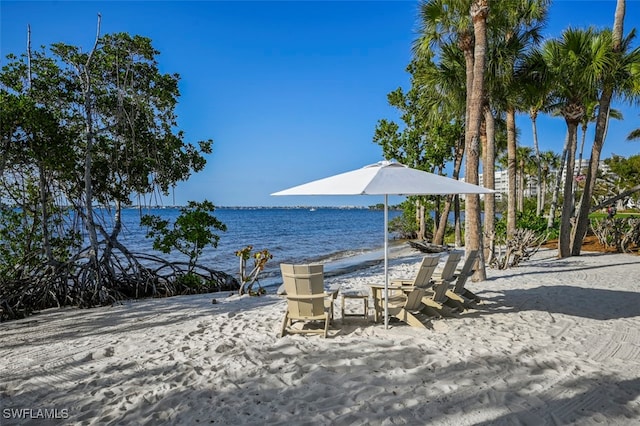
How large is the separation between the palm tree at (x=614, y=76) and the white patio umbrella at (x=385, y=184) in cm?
1014

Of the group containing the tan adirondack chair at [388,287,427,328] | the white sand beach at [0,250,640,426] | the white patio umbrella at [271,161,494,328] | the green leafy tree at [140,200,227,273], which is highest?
the white patio umbrella at [271,161,494,328]

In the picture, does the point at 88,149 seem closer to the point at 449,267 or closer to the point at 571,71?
the point at 449,267

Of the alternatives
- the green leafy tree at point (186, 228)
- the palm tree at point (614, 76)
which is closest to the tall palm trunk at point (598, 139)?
the palm tree at point (614, 76)

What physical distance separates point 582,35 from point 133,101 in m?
13.4

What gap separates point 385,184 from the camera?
485cm

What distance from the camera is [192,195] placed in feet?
37.6

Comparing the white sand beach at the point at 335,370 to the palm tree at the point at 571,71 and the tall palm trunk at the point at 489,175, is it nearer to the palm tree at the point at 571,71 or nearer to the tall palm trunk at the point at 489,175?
the tall palm trunk at the point at 489,175

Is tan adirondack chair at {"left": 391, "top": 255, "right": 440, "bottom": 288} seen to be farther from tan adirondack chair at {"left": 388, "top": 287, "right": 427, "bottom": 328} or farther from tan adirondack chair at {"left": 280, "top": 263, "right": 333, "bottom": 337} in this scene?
tan adirondack chair at {"left": 280, "top": 263, "right": 333, "bottom": 337}

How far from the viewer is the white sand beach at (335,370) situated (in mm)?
3238

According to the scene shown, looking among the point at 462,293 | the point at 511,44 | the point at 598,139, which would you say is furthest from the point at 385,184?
the point at 598,139

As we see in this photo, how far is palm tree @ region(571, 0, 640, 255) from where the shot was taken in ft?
40.0

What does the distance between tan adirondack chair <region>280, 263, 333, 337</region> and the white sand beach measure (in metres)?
0.26

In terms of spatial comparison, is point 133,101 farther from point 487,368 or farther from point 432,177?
point 487,368

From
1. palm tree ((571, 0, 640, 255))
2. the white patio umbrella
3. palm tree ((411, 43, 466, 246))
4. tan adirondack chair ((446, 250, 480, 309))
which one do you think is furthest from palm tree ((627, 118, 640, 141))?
the white patio umbrella
